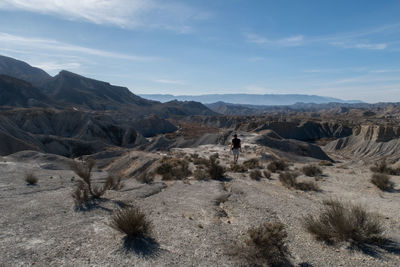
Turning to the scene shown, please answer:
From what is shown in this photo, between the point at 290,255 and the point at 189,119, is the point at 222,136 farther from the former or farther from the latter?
the point at 189,119

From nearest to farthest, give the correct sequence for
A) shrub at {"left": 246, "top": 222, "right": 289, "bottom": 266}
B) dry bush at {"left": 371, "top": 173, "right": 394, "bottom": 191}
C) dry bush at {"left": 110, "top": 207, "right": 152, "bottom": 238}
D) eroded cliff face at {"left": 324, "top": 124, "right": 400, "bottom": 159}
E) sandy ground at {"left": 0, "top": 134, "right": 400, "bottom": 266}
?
1. shrub at {"left": 246, "top": 222, "right": 289, "bottom": 266}
2. sandy ground at {"left": 0, "top": 134, "right": 400, "bottom": 266}
3. dry bush at {"left": 110, "top": 207, "right": 152, "bottom": 238}
4. dry bush at {"left": 371, "top": 173, "right": 394, "bottom": 191}
5. eroded cliff face at {"left": 324, "top": 124, "right": 400, "bottom": 159}

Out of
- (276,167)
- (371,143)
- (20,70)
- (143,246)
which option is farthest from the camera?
(20,70)

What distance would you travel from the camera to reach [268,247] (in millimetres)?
4309

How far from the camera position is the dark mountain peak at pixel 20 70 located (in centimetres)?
14884

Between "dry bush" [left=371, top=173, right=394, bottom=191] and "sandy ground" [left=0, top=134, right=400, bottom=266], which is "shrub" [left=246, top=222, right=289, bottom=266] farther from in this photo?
"dry bush" [left=371, top=173, right=394, bottom=191]

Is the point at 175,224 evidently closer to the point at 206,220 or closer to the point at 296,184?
the point at 206,220

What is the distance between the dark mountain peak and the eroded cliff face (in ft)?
483

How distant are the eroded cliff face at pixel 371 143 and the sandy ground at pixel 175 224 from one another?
51.4m

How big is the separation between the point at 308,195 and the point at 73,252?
7.44m

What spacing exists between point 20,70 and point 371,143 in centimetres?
19583

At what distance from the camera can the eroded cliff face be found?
51875 mm

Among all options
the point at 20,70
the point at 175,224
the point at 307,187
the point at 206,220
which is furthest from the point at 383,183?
the point at 20,70

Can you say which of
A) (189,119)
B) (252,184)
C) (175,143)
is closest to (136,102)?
(189,119)

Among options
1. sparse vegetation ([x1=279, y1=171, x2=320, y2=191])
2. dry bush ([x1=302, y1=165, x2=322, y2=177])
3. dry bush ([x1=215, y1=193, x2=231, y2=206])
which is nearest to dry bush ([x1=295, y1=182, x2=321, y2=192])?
sparse vegetation ([x1=279, y1=171, x2=320, y2=191])
